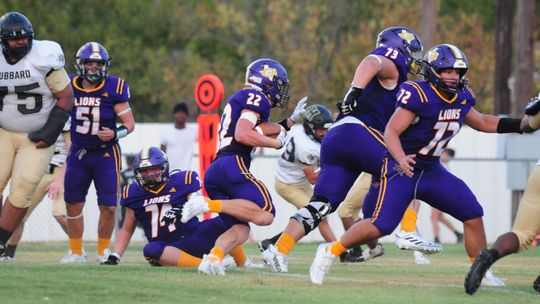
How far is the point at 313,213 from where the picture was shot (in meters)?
9.92

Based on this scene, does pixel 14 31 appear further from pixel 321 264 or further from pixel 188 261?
pixel 321 264

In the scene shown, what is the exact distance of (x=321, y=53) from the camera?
3653 cm

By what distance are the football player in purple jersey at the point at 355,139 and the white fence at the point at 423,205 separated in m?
10.4

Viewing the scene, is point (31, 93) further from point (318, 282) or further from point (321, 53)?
point (321, 53)

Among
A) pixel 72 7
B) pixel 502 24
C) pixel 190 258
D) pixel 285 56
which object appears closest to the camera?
pixel 190 258

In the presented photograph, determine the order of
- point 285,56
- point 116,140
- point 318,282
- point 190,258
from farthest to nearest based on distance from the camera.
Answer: point 285,56
point 116,140
point 190,258
point 318,282

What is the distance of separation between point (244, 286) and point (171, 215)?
203 cm

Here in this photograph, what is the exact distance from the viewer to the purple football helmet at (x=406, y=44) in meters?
10.5

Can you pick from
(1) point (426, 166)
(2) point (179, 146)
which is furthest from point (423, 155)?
(2) point (179, 146)

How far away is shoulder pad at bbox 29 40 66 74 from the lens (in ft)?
35.3

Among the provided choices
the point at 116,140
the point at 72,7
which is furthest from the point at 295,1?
the point at 116,140

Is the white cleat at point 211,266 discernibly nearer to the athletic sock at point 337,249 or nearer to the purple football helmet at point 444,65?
the athletic sock at point 337,249

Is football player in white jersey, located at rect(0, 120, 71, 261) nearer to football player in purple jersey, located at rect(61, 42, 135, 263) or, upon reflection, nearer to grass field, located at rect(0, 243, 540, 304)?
football player in purple jersey, located at rect(61, 42, 135, 263)

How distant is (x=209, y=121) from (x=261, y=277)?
6642 mm
